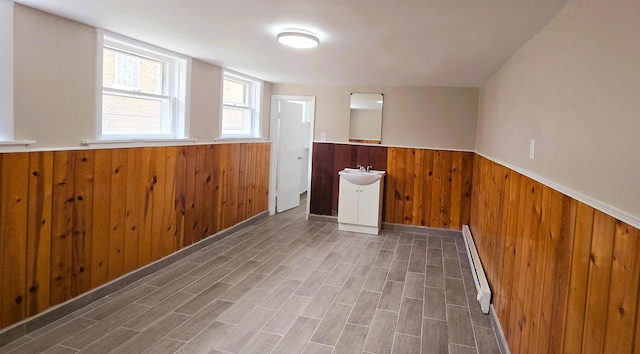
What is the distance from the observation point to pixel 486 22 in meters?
2.43

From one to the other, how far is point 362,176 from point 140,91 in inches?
121

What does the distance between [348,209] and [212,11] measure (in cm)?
376

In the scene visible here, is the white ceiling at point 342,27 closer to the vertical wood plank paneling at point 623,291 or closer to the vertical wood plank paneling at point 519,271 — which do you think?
the vertical wood plank paneling at point 519,271

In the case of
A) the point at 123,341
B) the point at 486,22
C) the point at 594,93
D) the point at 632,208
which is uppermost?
the point at 486,22

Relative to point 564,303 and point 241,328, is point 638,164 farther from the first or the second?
point 241,328

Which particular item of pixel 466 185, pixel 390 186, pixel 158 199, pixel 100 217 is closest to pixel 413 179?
pixel 390 186

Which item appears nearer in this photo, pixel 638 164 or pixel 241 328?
pixel 638 164

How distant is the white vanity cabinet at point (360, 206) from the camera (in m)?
5.64

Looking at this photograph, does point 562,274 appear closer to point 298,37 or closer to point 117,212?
point 298,37

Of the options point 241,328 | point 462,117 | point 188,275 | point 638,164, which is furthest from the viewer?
point 462,117

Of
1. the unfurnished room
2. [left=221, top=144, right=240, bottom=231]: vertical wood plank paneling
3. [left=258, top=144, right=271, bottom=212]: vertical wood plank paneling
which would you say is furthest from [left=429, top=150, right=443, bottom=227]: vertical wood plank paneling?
[left=221, top=144, right=240, bottom=231]: vertical wood plank paneling

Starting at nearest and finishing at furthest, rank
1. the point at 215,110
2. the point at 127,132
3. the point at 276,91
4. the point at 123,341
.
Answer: the point at 123,341 < the point at 127,132 < the point at 215,110 < the point at 276,91

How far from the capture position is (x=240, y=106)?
218 inches

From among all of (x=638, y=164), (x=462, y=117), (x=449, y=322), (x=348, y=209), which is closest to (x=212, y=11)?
(x=638, y=164)
